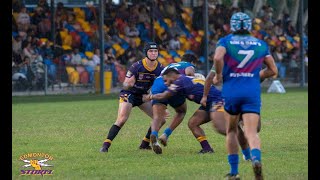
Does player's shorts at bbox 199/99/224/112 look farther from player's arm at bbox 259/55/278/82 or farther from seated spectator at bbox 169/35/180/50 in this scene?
seated spectator at bbox 169/35/180/50

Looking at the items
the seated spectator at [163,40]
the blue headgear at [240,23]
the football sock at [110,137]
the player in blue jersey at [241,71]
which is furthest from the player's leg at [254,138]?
the seated spectator at [163,40]

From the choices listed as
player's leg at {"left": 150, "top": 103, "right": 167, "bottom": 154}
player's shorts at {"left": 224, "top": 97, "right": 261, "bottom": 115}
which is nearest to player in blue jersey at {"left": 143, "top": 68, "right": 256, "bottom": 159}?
player's leg at {"left": 150, "top": 103, "right": 167, "bottom": 154}

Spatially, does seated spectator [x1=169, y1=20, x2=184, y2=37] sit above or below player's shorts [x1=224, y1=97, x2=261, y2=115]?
above

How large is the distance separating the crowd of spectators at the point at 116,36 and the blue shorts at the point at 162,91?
56.8ft

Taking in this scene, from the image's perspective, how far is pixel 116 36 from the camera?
38.1 m

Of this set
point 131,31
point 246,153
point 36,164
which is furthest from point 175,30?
point 246,153

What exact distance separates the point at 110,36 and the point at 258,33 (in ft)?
24.4

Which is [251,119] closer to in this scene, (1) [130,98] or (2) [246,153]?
(2) [246,153]

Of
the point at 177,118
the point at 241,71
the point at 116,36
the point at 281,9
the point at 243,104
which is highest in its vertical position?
the point at 281,9

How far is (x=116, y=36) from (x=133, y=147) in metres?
21.4

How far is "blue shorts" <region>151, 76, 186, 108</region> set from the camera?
15891mm

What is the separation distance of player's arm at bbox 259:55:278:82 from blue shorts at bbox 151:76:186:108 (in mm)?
3389

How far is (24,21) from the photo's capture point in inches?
1391
